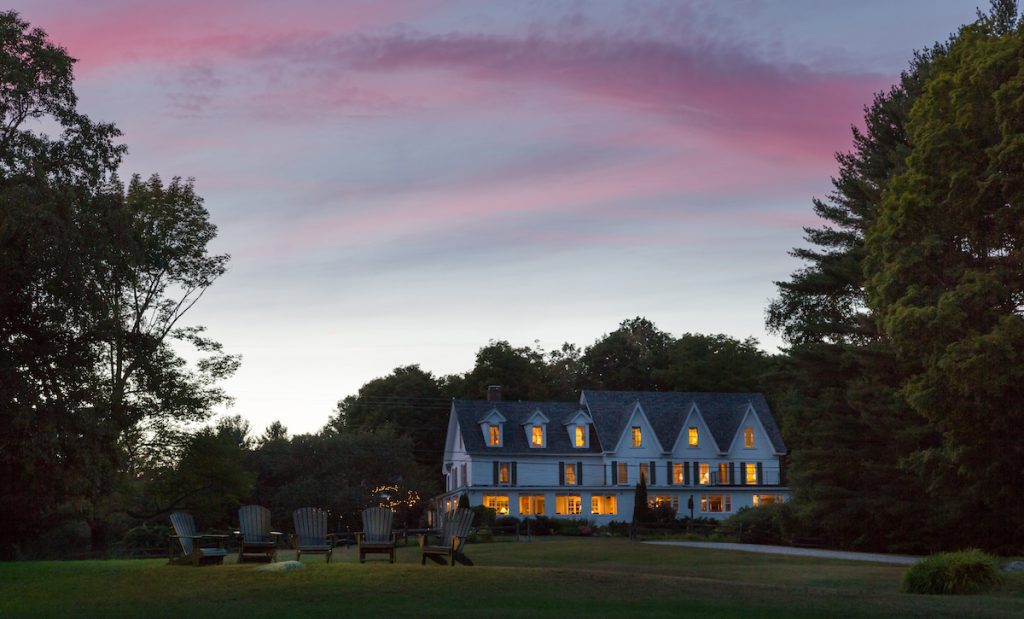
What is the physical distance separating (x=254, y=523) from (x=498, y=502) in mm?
46673

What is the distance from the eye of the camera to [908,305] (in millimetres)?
25984

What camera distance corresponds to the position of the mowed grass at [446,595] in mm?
13039

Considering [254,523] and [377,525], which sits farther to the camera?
[254,523]

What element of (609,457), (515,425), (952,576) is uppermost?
(515,425)

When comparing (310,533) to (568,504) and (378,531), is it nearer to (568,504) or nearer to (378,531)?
(378,531)

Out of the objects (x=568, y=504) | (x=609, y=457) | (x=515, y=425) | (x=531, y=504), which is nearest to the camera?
(x=531, y=504)

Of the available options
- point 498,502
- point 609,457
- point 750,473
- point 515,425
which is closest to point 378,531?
point 498,502

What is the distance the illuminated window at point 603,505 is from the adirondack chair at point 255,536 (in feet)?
159

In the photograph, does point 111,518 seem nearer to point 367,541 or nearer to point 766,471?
point 367,541

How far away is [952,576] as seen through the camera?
1748 centimetres

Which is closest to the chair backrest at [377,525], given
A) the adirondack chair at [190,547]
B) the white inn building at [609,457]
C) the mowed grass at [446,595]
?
the mowed grass at [446,595]

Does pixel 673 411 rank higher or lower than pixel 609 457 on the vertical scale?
higher

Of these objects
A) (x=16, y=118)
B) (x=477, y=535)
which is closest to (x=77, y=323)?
(x=16, y=118)

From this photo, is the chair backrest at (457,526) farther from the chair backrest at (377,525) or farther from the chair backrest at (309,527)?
the chair backrest at (309,527)
